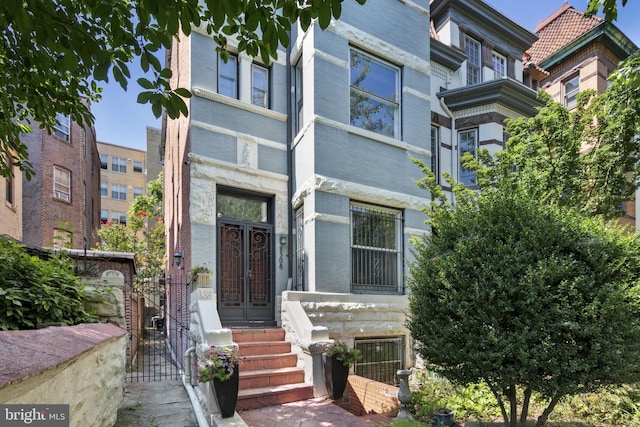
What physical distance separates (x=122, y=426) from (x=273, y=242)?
482cm

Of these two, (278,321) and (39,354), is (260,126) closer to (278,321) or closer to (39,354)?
(278,321)

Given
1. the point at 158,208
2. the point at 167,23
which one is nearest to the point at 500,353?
the point at 167,23

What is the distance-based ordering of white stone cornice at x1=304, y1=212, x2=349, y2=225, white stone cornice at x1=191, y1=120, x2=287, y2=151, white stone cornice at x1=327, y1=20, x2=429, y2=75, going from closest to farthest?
1. white stone cornice at x1=304, y1=212, x2=349, y2=225
2. white stone cornice at x1=191, y1=120, x2=287, y2=151
3. white stone cornice at x1=327, y1=20, x2=429, y2=75

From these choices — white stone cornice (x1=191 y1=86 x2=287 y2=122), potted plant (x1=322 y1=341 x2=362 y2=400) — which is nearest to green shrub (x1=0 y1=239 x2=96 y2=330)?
potted plant (x1=322 y1=341 x2=362 y2=400)

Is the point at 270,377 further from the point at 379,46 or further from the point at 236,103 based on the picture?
the point at 379,46

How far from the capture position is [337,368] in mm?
6270

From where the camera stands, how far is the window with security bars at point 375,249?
8.67 meters

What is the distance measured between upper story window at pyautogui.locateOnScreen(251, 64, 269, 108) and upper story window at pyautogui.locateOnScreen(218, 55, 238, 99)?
0.44 meters

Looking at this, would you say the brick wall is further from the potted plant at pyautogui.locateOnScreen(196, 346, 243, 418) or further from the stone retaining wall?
the stone retaining wall

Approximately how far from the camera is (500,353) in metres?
4.35

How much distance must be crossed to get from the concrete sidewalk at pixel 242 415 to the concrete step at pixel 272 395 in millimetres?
96

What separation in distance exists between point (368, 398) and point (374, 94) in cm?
694

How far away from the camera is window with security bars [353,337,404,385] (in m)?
8.16
